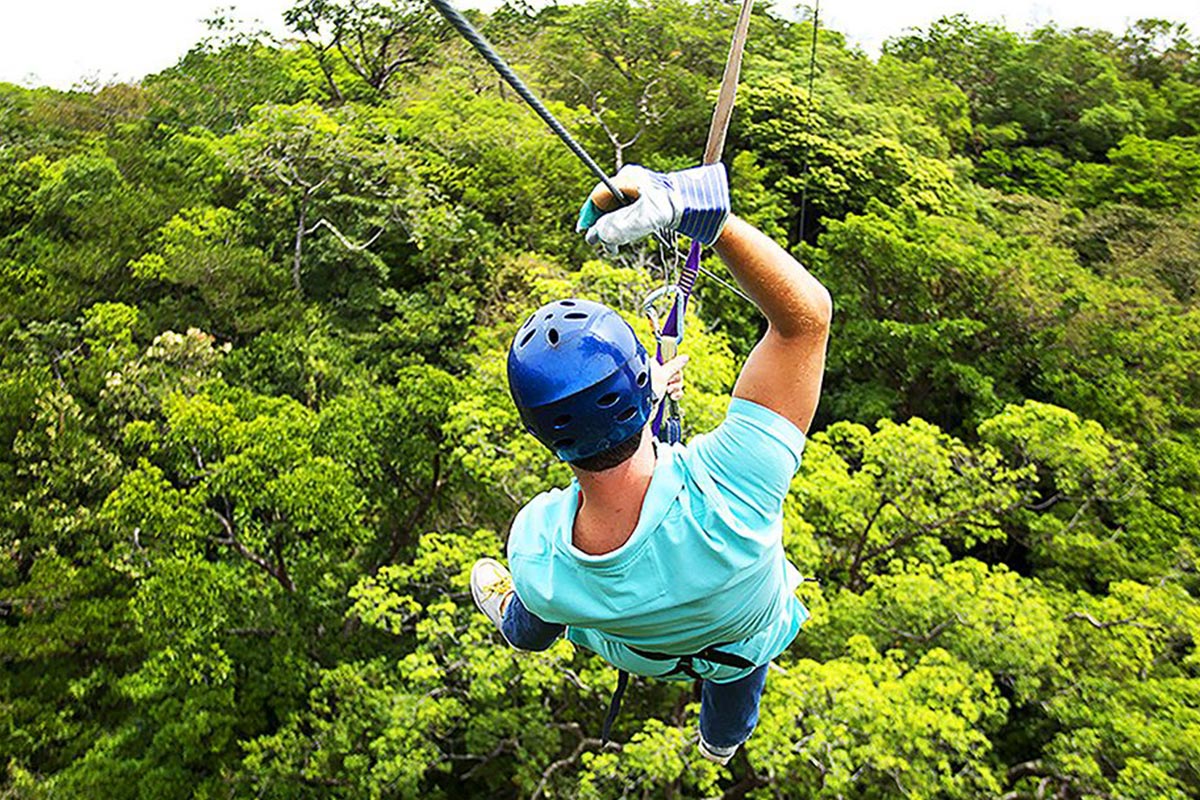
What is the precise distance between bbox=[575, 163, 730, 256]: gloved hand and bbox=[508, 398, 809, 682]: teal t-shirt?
0.25m

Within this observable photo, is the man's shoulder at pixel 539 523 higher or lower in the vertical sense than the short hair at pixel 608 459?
lower

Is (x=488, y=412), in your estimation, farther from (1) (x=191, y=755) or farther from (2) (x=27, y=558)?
(2) (x=27, y=558)

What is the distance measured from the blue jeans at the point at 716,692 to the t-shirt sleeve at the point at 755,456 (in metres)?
0.63

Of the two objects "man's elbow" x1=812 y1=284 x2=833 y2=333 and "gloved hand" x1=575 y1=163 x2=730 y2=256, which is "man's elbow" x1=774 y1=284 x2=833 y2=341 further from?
"gloved hand" x1=575 y1=163 x2=730 y2=256

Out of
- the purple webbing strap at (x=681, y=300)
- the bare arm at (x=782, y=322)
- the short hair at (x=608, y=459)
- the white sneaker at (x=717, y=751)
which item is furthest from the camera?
the white sneaker at (x=717, y=751)

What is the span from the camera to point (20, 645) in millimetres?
8578

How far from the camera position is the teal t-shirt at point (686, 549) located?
47.2 inches

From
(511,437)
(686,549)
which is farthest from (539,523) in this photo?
(511,437)

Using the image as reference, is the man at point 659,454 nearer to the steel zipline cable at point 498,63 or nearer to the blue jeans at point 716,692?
the steel zipline cable at point 498,63

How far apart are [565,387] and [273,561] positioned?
8.51 meters

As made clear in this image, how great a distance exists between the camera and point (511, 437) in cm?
824

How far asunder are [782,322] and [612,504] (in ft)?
1.15

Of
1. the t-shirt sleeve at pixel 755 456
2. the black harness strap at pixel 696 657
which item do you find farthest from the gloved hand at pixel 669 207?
the black harness strap at pixel 696 657

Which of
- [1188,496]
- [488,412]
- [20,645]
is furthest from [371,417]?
[1188,496]
